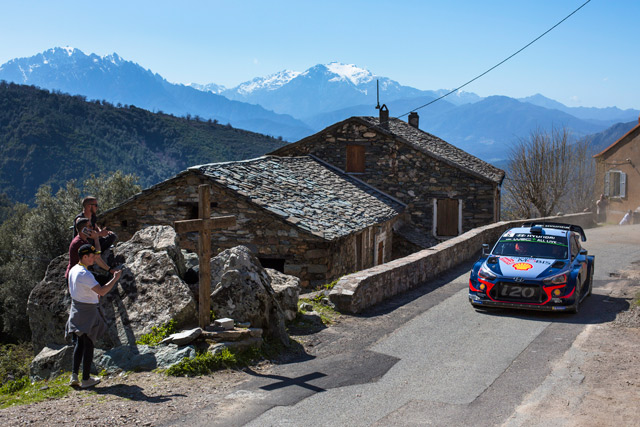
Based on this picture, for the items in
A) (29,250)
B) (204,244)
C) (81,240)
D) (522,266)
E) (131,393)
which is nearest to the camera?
(131,393)

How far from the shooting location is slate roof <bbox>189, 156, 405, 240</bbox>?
1691cm

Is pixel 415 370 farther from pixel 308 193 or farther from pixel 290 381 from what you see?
pixel 308 193

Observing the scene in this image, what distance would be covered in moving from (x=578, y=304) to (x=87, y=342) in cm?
813

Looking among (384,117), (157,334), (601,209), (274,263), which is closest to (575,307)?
(157,334)

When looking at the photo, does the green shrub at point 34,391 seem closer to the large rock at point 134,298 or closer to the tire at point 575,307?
the large rock at point 134,298

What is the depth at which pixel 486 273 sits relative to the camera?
422 inches

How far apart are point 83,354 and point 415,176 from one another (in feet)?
70.5

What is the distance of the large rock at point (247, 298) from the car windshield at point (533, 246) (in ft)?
16.6

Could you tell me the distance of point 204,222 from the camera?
8.22 metres

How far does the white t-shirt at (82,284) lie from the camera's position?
6.73 m

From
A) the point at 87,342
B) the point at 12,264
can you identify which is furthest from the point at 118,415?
the point at 12,264

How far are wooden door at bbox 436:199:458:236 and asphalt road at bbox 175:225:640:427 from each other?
15.2 metres

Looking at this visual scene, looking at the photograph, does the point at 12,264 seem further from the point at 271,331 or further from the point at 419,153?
the point at 271,331

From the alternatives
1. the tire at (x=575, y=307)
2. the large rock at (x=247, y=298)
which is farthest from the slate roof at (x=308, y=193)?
the large rock at (x=247, y=298)
